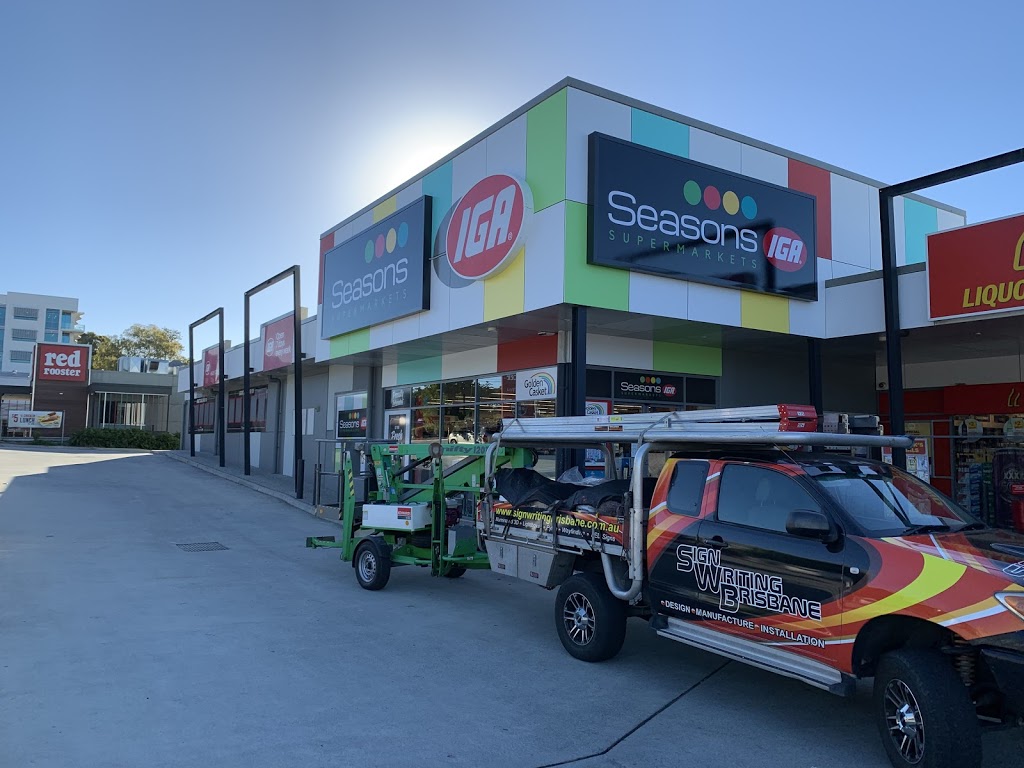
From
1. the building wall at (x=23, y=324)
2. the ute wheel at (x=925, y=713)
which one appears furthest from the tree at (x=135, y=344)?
the ute wheel at (x=925, y=713)

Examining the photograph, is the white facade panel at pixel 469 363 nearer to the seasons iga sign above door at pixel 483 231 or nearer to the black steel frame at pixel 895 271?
the seasons iga sign above door at pixel 483 231

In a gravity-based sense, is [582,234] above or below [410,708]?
above

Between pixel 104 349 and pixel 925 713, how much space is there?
310 feet

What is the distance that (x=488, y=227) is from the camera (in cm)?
1327

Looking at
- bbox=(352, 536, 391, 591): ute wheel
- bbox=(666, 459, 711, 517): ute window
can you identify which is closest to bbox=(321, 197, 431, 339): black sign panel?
bbox=(352, 536, 391, 591): ute wheel

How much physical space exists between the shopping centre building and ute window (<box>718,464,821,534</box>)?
19.3 feet

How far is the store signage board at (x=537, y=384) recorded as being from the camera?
1492cm

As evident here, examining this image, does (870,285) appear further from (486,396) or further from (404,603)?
(404,603)

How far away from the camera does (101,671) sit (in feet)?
20.3

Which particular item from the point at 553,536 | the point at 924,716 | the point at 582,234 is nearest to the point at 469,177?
the point at 582,234

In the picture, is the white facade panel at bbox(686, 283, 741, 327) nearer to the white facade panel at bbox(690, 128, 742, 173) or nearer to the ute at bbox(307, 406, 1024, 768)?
the white facade panel at bbox(690, 128, 742, 173)

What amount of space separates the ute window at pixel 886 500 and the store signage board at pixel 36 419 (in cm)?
5777

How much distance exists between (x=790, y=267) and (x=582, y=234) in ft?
16.0

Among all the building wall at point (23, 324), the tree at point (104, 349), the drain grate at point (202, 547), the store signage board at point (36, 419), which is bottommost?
the drain grate at point (202, 547)
